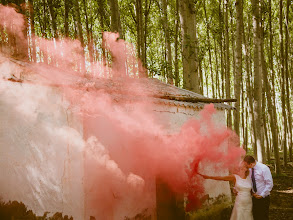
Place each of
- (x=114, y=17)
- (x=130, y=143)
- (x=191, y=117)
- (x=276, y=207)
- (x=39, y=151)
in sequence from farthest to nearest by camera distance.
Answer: (x=114, y=17) < (x=276, y=207) < (x=191, y=117) < (x=130, y=143) < (x=39, y=151)

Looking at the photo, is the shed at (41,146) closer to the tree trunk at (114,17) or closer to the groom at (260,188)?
the groom at (260,188)

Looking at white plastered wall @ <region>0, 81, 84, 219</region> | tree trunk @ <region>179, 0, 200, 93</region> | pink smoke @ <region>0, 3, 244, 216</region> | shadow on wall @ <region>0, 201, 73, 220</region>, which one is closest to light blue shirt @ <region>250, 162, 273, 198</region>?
pink smoke @ <region>0, 3, 244, 216</region>

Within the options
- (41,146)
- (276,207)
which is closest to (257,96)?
(276,207)

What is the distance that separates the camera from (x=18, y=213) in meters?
5.84

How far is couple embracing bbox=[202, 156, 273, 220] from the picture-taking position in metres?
5.88

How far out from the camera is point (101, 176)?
6207 mm

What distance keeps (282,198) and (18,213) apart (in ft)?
29.1

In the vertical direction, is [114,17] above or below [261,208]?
above

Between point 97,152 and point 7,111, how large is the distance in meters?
2.10

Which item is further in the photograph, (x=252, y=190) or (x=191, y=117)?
(x=191, y=117)

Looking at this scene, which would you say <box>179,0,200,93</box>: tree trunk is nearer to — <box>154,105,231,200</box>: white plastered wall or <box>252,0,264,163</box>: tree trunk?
<box>154,105,231,200</box>: white plastered wall

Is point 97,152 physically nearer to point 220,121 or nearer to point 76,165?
point 76,165

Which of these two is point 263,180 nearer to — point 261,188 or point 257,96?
point 261,188

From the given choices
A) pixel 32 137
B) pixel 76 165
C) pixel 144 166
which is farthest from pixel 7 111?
pixel 144 166
